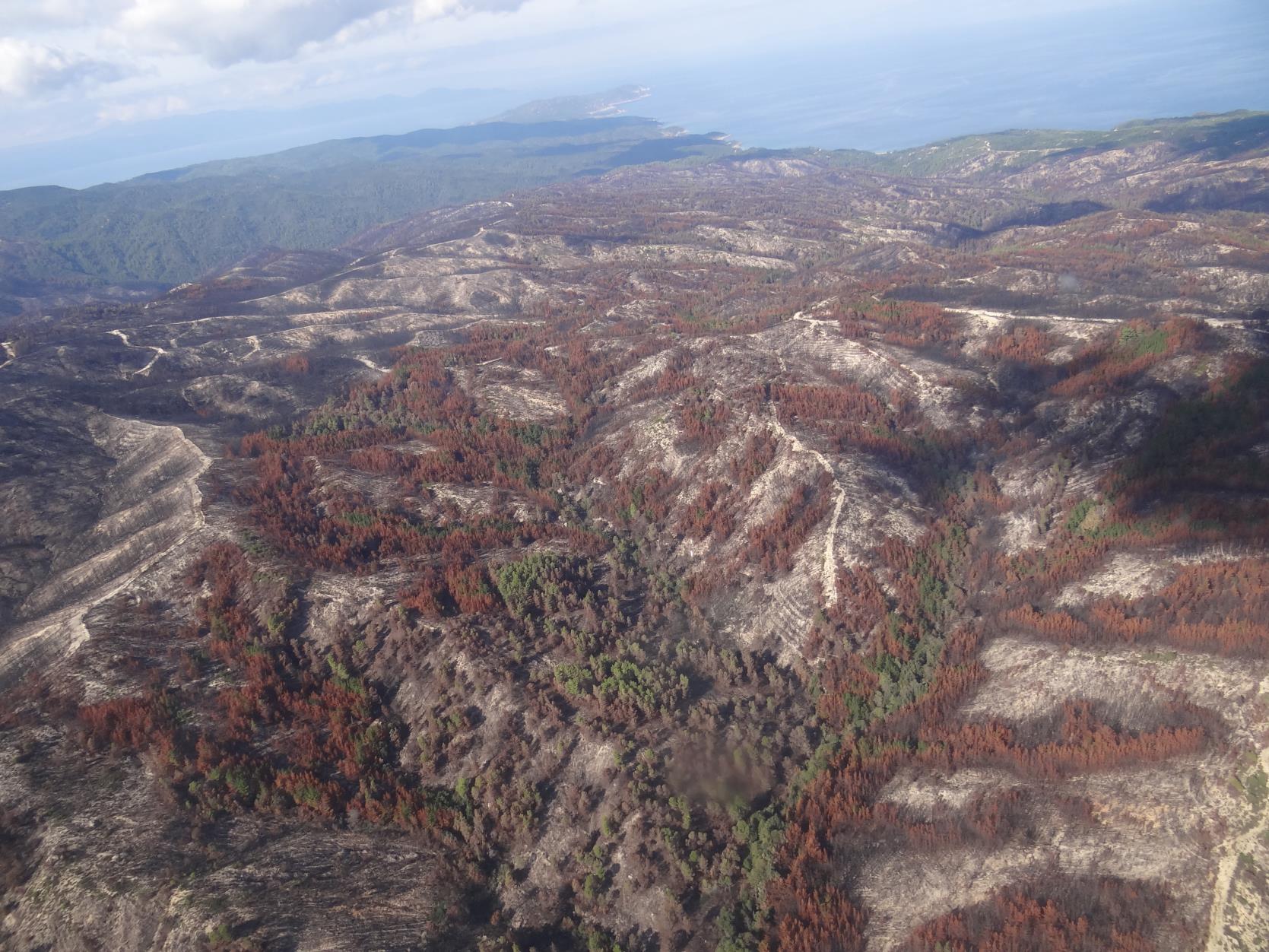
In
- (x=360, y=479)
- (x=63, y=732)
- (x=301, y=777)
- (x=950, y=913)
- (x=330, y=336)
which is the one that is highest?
(x=330, y=336)

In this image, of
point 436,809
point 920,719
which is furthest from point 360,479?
point 920,719

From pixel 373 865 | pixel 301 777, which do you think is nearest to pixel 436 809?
pixel 373 865

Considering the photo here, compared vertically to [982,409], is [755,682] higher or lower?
lower

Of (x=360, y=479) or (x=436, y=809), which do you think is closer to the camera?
(x=436, y=809)

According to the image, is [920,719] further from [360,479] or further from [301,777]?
[360,479]

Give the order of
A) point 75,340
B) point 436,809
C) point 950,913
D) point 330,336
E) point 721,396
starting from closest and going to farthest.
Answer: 1. point 950,913
2. point 436,809
3. point 721,396
4. point 75,340
5. point 330,336

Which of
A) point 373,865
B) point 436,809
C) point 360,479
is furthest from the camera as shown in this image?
point 360,479
